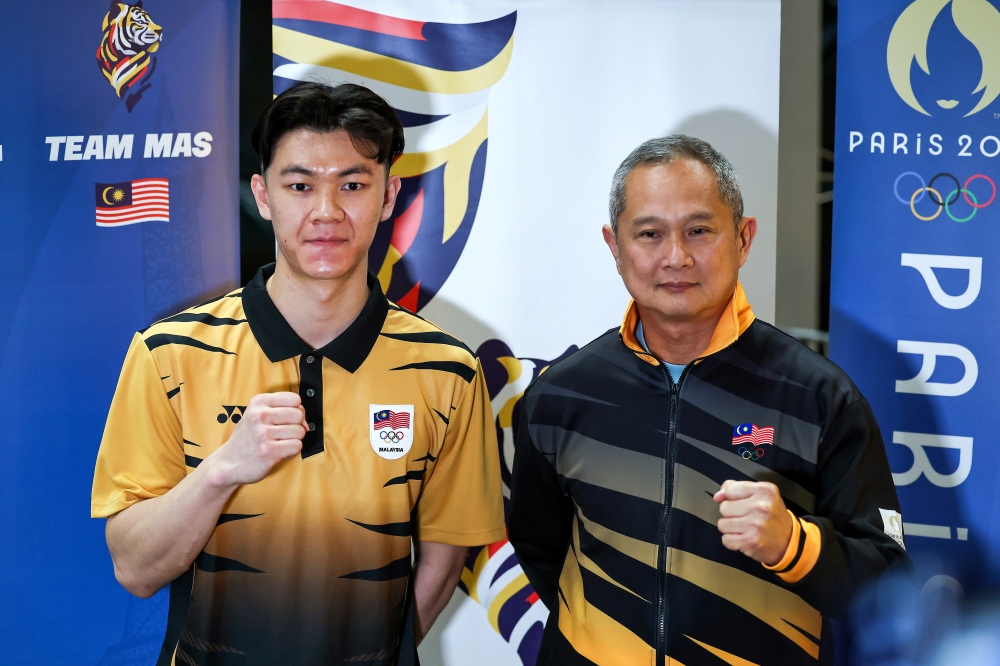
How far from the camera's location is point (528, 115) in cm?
253

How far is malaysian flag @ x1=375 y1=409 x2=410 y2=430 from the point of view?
175cm

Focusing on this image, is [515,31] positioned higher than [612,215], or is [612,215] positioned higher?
[515,31]

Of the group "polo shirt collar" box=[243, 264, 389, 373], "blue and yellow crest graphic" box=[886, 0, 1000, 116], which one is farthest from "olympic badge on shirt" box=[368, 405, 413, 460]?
"blue and yellow crest graphic" box=[886, 0, 1000, 116]

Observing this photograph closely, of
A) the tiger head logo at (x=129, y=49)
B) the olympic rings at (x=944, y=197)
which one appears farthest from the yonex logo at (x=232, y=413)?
the olympic rings at (x=944, y=197)

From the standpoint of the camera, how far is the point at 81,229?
2.53m

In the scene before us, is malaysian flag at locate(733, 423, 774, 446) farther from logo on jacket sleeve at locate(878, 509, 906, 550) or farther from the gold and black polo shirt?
the gold and black polo shirt

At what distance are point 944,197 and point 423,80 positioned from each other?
1659mm

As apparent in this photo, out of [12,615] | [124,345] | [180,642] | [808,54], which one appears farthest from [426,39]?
[12,615]

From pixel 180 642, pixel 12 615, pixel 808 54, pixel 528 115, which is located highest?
pixel 808 54

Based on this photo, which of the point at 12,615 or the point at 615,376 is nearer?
the point at 615,376

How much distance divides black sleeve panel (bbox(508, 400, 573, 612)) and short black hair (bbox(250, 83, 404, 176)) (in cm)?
74

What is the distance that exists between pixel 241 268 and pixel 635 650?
1750 mm

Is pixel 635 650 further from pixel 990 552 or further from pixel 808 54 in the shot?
pixel 808 54

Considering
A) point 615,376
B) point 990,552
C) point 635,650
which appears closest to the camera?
point 635,650
